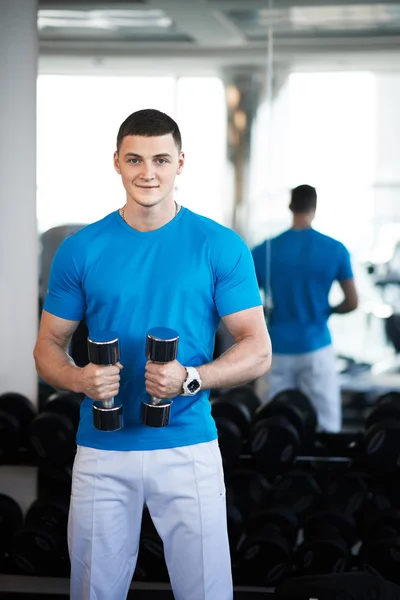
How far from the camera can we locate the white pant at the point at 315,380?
339 centimetres

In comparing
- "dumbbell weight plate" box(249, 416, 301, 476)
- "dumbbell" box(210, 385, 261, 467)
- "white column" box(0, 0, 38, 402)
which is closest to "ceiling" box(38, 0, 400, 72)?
"white column" box(0, 0, 38, 402)

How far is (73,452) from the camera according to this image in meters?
3.02

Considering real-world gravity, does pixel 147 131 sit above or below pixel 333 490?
above

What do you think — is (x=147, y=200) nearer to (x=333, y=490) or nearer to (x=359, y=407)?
(x=333, y=490)

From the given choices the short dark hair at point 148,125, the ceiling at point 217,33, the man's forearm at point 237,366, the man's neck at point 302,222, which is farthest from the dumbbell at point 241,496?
the ceiling at point 217,33

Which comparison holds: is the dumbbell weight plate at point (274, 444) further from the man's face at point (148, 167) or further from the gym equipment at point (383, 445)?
the man's face at point (148, 167)

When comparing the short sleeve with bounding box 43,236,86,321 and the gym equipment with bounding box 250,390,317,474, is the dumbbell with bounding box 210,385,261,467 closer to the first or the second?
the gym equipment with bounding box 250,390,317,474

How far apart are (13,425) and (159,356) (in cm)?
159

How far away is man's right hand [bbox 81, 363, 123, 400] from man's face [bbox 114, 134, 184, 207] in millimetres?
352

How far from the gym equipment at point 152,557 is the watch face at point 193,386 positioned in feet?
3.59

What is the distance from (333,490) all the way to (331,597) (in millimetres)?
1109

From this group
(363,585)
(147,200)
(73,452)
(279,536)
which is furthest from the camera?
(73,452)

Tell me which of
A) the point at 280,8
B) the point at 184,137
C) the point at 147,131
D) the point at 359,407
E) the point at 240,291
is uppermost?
the point at 280,8

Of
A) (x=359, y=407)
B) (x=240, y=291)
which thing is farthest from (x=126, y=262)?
(x=359, y=407)
